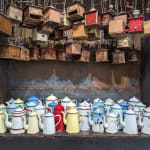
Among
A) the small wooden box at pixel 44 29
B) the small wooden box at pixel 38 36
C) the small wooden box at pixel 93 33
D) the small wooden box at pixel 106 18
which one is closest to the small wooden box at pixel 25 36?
the small wooden box at pixel 38 36

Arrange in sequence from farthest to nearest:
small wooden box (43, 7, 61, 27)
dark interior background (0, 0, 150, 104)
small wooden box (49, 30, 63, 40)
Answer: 1. dark interior background (0, 0, 150, 104)
2. small wooden box (49, 30, 63, 40)
3. small wooden box (43, 7, 61, 27)

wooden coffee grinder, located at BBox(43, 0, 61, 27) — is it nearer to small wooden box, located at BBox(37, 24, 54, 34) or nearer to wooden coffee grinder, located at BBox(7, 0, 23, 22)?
small wooden box, located at BBox(37, 24, 54, 34)

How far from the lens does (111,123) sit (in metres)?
1.49

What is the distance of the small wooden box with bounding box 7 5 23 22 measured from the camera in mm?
1809

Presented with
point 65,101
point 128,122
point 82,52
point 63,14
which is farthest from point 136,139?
point 63,14

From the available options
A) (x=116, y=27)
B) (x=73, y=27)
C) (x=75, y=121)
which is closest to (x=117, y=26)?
(x=116, y=27)

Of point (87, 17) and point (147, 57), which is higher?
point (87, 17)

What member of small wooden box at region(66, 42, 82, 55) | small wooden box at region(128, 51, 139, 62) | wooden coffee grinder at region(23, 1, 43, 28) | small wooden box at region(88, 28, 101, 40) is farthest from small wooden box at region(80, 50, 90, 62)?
wooden coffee grinder at region(23, 1, 43, 28)

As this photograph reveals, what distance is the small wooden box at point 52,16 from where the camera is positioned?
180 centimetres

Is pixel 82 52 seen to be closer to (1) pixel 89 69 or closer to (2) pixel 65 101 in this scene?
(1) pixel 89 69

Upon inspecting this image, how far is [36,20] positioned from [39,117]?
116cm

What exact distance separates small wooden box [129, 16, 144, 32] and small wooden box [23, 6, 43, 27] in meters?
Answer: 1.09

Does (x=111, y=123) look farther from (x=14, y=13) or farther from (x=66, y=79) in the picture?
(x=14, y=13)

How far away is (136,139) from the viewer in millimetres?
1435
